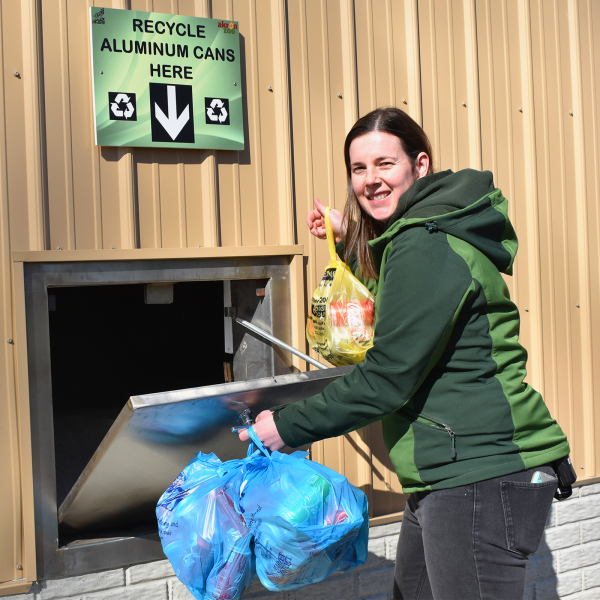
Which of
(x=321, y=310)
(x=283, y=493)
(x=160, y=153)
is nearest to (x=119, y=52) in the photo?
(x=160, y=153)

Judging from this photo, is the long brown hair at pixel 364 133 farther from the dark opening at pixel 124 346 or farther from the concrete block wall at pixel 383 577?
the dark opening at pixel 124 346

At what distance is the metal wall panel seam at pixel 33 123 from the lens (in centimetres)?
235

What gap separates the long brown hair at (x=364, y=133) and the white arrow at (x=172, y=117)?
0.73 metres

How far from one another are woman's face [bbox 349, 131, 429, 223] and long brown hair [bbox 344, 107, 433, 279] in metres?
0.02

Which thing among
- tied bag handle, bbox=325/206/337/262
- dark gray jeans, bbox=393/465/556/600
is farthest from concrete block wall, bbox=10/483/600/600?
tied bag handle, bbox=325/206/337/262

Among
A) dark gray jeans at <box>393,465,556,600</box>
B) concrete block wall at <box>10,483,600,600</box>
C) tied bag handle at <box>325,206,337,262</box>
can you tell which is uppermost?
tied bag handle at <box>325,206,337,262</box>

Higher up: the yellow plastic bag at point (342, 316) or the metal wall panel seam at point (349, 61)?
the metal wall panel seam at point (349, 61)

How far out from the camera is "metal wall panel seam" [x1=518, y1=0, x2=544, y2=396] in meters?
3.44

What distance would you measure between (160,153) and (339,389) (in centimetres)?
134

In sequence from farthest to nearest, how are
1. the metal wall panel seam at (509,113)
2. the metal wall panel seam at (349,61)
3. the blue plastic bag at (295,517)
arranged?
the metal wall panel seam at (509,113) → the metal wall panel seam at (349,61) → the blue plastic bag at (295,517)

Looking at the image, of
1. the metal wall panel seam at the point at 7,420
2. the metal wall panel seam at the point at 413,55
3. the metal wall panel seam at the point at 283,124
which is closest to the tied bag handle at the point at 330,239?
the metal wall panel seam at the point at 283,124

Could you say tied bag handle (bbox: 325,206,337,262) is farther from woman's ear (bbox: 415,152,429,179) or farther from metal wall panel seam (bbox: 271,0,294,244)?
woman's ear (bbox: 415,152,429,179)

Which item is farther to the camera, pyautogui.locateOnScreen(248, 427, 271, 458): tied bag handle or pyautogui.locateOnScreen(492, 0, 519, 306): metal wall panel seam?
pyautogui.locateOnScreen(492, 0, 519, 306): metal wall panel seam

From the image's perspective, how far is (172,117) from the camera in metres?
2.56
